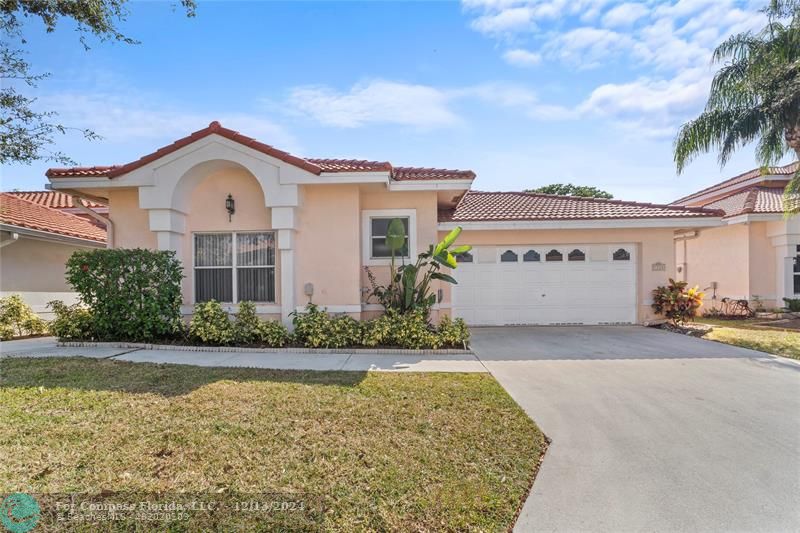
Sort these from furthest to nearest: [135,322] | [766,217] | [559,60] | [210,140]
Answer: [766,217], [559,60], [210,140], [135,322]

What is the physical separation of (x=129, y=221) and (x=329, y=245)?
17.7ft

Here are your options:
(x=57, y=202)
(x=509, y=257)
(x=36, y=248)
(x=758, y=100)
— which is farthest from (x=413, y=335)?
(x=57, y=202)

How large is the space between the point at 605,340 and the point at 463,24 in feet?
29.6

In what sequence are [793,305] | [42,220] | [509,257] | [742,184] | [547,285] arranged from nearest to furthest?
1. [42,220]
2. [547,285]
3. [509,257]
4. [793,305]
5. [742,184]

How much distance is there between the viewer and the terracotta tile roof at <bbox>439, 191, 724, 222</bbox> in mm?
12414

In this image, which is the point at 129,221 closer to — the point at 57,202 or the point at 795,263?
the point at 57,202

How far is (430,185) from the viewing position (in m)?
10.0

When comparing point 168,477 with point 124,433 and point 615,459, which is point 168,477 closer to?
point 124,433

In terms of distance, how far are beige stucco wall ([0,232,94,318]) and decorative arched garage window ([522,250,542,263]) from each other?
15763mm

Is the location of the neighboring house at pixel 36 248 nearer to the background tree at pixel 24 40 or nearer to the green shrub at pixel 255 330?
the background tree at pixel 24 40

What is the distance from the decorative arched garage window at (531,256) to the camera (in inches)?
513

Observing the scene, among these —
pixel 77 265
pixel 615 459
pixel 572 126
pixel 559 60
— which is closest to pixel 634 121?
pixel 572 126

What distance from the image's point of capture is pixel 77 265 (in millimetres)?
8797

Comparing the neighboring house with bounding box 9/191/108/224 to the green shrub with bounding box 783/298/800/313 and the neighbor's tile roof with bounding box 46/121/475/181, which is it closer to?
the neighbor's tile roof with bounding box 46/121/475/181
